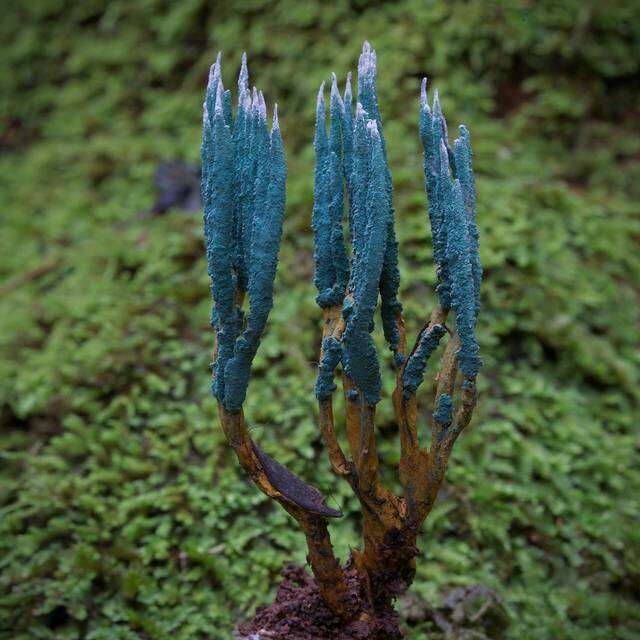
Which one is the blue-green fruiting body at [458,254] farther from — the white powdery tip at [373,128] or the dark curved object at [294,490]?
the dark curved object at [294,490]

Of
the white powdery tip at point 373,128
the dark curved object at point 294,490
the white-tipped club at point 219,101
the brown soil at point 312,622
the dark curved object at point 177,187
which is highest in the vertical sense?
the dark curved object at point 177,187

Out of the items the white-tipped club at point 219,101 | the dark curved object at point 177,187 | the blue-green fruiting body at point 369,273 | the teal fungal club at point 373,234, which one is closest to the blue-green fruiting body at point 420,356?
the teal fungal club at point 373,234

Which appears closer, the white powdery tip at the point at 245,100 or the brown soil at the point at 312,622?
the white powdery tip at the point at 245,100

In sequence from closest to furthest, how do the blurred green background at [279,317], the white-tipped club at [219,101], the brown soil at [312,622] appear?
the white-tipped club at [219,101], the brown soil at [312,622], the blurred green background at [279,317]

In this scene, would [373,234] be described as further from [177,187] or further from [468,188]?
[177,187]

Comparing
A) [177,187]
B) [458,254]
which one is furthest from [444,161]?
[177,187]

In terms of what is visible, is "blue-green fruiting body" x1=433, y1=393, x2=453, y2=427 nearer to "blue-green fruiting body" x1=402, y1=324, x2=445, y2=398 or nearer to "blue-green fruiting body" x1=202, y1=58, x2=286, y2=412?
"blue-green fruiting body" x1=402, y1=324, x2=445, y2=398

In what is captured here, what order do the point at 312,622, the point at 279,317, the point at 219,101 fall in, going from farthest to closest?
the point at 279,317 < the point at 312,622 < the point at 219,101
